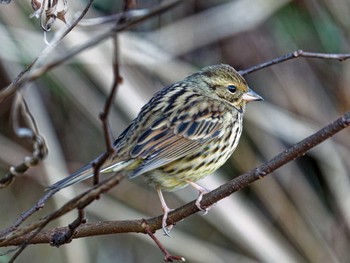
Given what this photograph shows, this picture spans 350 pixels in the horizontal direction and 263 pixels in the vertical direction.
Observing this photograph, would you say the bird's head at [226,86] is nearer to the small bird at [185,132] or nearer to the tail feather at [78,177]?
the small bird at [185,132]

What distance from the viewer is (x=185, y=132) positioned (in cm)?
335

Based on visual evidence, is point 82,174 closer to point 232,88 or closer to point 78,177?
point 78,177

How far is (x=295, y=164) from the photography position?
5586 millimetres

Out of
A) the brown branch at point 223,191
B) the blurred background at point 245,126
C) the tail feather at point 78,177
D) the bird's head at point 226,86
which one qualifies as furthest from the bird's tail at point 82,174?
the blurred background at point 245,126

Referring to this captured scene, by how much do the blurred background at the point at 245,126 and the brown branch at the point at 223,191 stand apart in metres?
2.44

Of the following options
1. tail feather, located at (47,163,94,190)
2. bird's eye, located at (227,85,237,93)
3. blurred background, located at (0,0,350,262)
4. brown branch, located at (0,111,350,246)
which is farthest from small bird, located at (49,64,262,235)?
blurred background, located at (0,0,350,262)

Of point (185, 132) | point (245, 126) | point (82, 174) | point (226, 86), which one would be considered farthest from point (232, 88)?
point (245, 126)

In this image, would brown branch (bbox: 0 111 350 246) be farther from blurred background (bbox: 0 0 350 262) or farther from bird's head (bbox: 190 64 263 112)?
blurred background (bbox: 0 0 350 262)

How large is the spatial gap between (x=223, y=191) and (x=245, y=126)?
314 cm

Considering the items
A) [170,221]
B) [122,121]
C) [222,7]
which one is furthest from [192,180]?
[222,7]

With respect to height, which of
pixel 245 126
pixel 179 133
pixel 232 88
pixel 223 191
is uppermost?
pixel 245 126

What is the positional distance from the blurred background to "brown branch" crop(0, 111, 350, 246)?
244cm

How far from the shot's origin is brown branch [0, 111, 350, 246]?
206 cm

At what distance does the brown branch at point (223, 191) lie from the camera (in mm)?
2064
